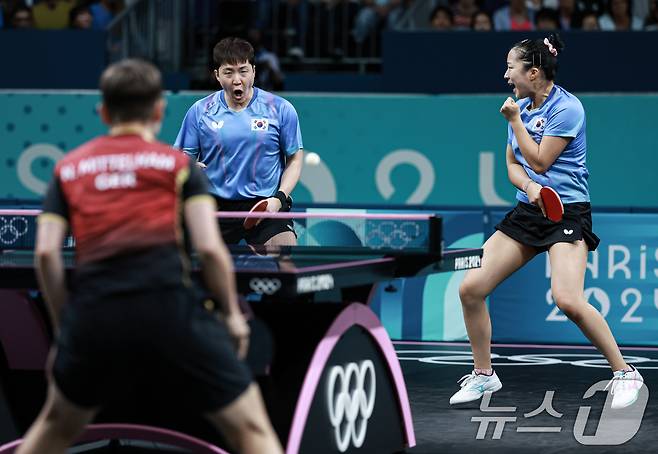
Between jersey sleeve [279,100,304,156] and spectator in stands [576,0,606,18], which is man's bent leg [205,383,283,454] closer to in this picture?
jersey sleeve [279,100,304,156]

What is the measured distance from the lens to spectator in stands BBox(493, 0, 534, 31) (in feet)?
45.5

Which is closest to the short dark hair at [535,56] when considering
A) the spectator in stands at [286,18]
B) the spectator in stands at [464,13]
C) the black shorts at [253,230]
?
the black shorts at [253,230]

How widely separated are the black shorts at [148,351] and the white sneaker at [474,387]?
3404 millimetres

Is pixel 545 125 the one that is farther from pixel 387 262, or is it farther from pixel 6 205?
pixel 6 205

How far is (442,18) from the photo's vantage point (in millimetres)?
13844

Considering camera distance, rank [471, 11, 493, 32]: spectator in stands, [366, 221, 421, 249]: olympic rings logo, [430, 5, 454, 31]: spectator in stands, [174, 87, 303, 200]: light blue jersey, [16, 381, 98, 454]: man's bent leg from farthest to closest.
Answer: [430, 5, 454, 31]: spectator in stands < [471, 11, 493, 32]: spectator in stands < [366, 221, 421, 249]: olympic rings logo < [174, 87, 303, 200]: light blue jersey < [16, 381, 98, 454]: man's bent leg

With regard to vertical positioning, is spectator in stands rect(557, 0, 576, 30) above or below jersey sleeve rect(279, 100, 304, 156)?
above

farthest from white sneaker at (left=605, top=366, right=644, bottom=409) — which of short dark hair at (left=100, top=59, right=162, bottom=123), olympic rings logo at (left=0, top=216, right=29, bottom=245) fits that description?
short dark hair at (left=100, top=59, right=162, bottom=123)

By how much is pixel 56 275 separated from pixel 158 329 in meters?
0.40

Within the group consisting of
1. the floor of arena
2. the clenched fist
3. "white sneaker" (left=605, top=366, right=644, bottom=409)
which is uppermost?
the clenched fist

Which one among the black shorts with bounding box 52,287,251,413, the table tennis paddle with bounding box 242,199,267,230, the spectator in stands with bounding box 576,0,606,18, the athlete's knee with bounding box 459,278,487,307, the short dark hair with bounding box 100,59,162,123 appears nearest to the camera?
the black shorts with bounding box 52,287,251,413

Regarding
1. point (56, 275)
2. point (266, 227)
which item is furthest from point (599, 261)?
point (56, 275)

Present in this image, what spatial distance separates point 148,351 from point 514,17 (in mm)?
10368

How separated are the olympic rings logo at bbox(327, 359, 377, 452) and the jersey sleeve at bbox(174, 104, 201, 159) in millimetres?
2131
